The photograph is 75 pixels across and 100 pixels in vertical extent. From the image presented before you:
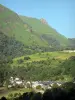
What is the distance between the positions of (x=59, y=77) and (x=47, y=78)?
884cm

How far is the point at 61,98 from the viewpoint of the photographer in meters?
69.4

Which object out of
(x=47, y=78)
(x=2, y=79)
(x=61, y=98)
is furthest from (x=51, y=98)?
(x=47, y=78)

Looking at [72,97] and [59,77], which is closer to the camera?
[72,97]

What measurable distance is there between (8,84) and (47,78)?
49.2 metres

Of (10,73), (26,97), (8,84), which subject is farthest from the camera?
(10,73)

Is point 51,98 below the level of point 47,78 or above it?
above

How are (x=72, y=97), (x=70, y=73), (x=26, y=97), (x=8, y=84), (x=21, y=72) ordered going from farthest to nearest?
1. (x=70, y=73)
2. (x=21, y=72)
3. (x=8, y=84)
4. (x=26, y=97)
5. (x=72, y=97)

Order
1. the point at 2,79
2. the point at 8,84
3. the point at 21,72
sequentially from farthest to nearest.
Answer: the point at 21,72 → the point at 2,79 → the point at 8,84

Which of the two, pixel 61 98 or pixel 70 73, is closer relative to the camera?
pixel 61 98

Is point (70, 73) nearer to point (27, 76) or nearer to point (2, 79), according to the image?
point (27, 76)

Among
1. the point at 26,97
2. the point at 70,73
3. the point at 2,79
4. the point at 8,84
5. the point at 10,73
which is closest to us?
the point at 26,97

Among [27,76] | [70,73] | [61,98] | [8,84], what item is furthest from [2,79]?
[61,98]

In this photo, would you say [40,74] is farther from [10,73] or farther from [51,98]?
[51,98]

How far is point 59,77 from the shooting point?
186875mm
